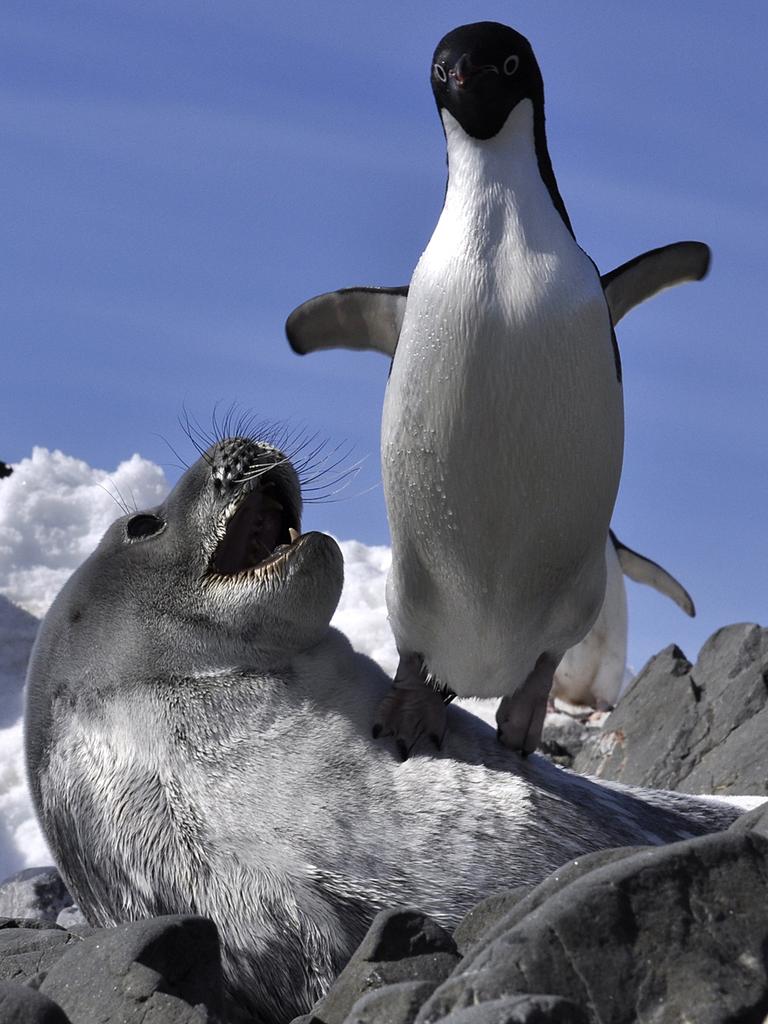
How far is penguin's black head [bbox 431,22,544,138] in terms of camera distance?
4.75 meters

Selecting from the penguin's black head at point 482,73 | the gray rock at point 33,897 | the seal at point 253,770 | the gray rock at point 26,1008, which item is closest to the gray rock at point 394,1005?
the gray rock at point 26,1008

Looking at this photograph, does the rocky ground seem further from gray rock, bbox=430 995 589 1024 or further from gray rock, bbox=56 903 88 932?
gray rock, bbox=56 903 88 932

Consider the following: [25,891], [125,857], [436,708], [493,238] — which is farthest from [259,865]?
[25,891]

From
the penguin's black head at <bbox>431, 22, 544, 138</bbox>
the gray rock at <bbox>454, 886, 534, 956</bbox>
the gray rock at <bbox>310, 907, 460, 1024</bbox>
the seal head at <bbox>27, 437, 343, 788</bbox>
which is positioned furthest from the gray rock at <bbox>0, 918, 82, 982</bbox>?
the penguin's black head at <bbox>431, 22, 544, 138</bbox>

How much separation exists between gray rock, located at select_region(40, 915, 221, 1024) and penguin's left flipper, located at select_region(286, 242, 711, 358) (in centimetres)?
252

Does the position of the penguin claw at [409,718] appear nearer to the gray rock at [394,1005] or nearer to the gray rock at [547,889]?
the gray rock at [547,889]

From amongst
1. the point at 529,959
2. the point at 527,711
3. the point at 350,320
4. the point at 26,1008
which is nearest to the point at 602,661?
the point at 350,320

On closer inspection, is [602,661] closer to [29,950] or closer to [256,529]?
[256,529]

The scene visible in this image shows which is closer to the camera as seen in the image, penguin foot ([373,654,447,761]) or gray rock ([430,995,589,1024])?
gray rock ([430,995,589,1024])

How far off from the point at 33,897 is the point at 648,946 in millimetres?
4403

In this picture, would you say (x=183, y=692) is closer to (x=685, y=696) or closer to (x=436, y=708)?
(x=436, y=708)

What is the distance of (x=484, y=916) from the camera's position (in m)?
3.47

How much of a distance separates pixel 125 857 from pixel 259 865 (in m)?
0.42

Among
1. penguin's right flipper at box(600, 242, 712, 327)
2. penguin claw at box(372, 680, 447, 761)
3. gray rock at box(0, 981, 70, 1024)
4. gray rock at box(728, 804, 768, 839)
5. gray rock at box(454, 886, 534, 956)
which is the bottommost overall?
gray rock at box(0, 981, 70, 1024)
